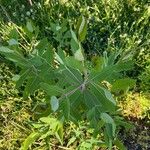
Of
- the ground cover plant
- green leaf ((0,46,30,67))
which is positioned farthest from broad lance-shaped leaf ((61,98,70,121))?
the ground cover plant

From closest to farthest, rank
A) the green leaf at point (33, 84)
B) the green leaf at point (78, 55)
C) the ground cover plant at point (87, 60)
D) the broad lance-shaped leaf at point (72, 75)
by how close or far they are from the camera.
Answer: the green leaf at point (78, 55) → the broad lance-shaped leaf at point (72, 75) → the green leaf at point (33, 84) → the ground cover plant at point (87, 60)

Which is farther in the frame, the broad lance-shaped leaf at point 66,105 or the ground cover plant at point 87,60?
the ground cover plant at point 87,60

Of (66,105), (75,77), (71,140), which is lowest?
(71,140)

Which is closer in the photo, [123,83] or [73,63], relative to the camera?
[73,63]

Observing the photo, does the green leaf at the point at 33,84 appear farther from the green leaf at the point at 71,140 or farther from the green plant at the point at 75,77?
the green leaf at the point at 71,140

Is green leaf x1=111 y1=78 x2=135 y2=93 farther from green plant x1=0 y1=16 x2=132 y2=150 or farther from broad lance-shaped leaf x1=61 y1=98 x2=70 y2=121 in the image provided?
broad lance-shaped leaf x1=61 y1=98 x2=70 y2=121

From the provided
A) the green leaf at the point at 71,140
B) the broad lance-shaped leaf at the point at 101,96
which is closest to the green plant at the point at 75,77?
the broad lance-shaped leaf at the point at 101,96

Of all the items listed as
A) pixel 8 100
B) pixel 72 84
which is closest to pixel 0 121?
pixel 8 100

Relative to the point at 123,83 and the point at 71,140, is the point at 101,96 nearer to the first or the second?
the point at 123,83

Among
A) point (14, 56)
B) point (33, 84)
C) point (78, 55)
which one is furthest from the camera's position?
point (33, 84)

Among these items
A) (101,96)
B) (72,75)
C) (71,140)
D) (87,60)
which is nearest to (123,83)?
(101,96)

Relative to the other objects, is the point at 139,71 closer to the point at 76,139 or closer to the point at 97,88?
the point at 76,139
